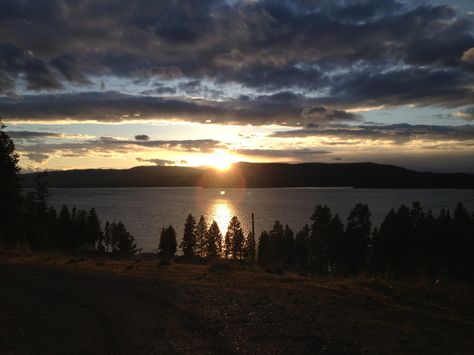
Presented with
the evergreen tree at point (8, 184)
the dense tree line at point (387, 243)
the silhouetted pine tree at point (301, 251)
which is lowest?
the silhouetted pine tree at point (301, 251)

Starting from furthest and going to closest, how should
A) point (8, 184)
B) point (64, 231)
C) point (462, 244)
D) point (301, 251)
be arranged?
1. point (301, 251)
2. point (64, 231)
3. point (462, 244)
4. point (8, 184)

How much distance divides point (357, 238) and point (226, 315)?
183 feet

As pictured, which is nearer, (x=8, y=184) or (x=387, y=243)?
(x=8, y=184)

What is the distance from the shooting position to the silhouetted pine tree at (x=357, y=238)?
2445 inches

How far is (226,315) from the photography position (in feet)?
34.0

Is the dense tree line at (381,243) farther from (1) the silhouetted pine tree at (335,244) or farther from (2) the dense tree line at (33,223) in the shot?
(2) the dense tree line at (33,223)

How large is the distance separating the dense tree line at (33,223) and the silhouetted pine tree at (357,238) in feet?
109

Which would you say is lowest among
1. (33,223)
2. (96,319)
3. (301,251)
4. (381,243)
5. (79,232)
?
(301,251)

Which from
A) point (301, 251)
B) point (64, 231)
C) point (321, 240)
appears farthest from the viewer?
point (301, 251)

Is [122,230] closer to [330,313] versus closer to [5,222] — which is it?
[5,222]

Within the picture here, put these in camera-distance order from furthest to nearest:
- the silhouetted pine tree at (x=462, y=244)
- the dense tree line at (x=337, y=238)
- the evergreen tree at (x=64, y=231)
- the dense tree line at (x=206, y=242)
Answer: the dense tree line at (x=206, y=242), the evergreen tree at (x=64, y=231), the silhouetted pine tree at (x=462, y=244), the dense tree line at (x=337, y=238)

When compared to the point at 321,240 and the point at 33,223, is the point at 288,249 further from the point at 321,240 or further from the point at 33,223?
the point at 33,223

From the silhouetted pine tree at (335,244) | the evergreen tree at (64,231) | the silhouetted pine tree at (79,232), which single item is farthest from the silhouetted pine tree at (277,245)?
the evergreen tree at (64,231)

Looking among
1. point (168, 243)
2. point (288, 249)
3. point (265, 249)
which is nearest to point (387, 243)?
point (288, 249)
